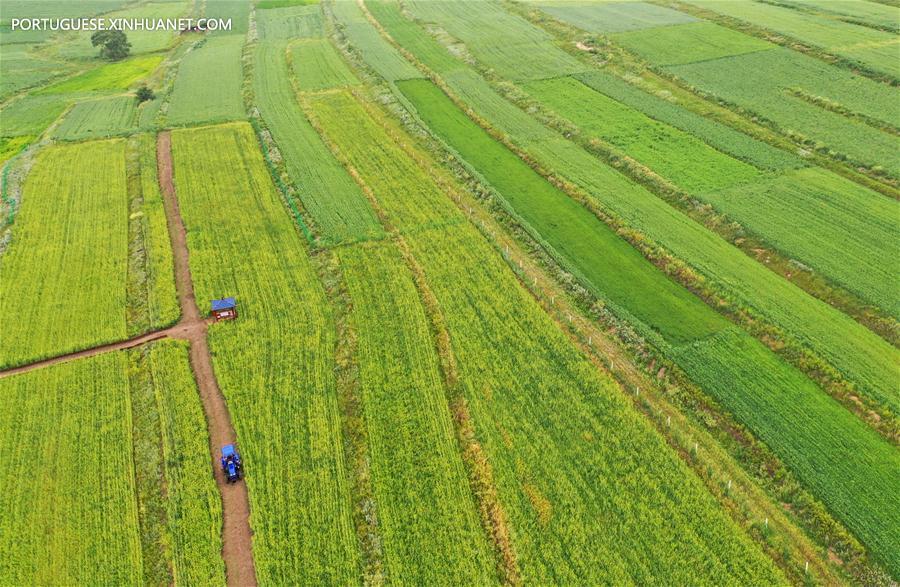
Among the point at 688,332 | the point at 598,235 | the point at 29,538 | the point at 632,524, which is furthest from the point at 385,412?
the point at 598,235

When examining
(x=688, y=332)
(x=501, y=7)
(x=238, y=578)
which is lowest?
(x=238, y=578)

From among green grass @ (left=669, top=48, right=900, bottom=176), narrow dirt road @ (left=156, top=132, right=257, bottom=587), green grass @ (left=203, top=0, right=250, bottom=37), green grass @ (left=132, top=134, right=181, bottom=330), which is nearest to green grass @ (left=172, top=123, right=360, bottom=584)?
narrow dirt road @ (left=156, top=132, right=257, bottom=587)

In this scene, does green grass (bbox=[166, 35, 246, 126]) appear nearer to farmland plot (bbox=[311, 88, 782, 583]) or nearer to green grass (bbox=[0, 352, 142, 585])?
farmland plot (bbox=[311, 88, 782, 583])

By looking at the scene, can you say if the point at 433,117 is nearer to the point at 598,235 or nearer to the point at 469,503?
the point at 598,235

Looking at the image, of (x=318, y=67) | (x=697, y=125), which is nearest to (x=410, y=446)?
(x=697, y=125)

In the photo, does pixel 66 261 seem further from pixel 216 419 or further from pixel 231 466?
pixel 231 466

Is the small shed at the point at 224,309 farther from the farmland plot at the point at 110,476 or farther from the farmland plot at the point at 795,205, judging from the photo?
the farmland plot at the point at 795,205
